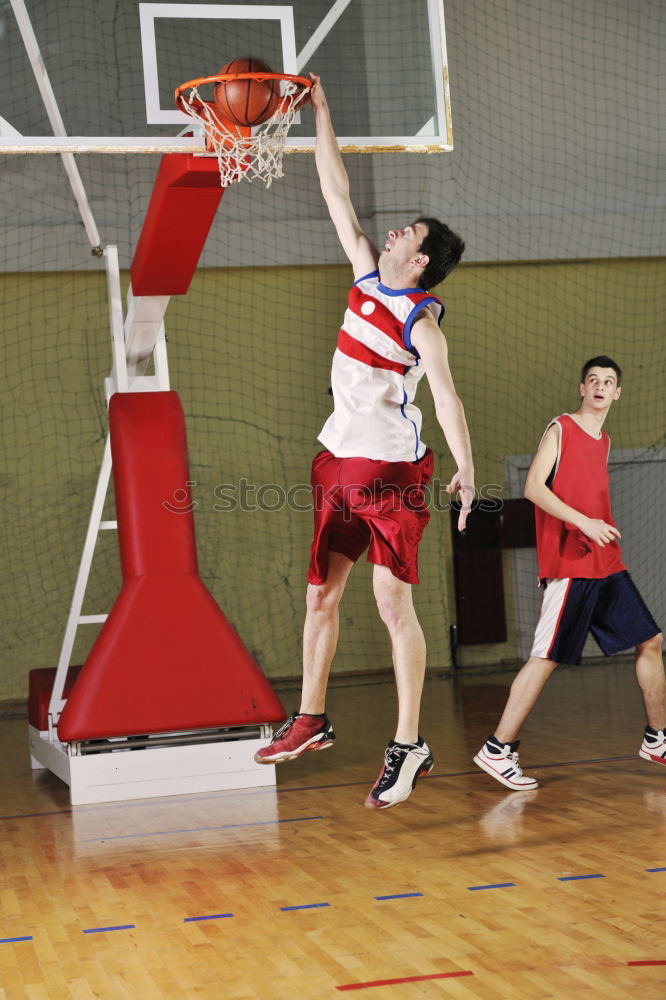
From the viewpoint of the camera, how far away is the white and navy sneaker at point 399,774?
398 cm

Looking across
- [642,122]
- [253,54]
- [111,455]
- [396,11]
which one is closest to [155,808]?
[111,455]

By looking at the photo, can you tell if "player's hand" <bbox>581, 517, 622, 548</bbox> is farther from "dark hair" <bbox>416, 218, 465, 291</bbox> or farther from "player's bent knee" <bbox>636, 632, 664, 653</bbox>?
"dark hair" <bbox>416, 218, 465, 291</bbox>

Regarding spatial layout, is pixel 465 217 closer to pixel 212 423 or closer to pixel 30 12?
pixel 212 423

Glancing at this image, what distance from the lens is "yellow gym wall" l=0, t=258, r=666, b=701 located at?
9656 millimetres

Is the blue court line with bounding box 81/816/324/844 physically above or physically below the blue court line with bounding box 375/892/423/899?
below

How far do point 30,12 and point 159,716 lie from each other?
10.4 feet

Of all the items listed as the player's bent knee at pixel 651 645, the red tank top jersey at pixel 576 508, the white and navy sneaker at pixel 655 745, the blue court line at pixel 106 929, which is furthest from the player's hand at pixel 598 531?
the blue court line at pixel 106 929

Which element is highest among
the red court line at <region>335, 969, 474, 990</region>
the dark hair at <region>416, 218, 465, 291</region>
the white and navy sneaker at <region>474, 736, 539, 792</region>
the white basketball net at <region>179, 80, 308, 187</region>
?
the white basketball net at <region>179, 80, 308, 187</region>

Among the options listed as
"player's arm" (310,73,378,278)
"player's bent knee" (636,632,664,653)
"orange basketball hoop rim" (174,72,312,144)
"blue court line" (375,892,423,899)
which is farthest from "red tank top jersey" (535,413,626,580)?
"orange basketball hoop rim" (174,72,312,144)

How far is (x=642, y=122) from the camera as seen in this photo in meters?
10.5

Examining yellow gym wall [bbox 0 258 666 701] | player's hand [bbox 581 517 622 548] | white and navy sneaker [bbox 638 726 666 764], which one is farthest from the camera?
yellow gym wall [bbox 0 258 666 701]

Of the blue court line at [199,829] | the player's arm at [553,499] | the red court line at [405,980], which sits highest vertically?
the player's arm at [553,499]

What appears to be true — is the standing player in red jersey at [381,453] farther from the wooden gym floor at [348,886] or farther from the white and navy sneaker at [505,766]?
the white and navy sneaker at [505,766]

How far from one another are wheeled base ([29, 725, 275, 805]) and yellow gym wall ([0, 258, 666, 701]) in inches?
153
